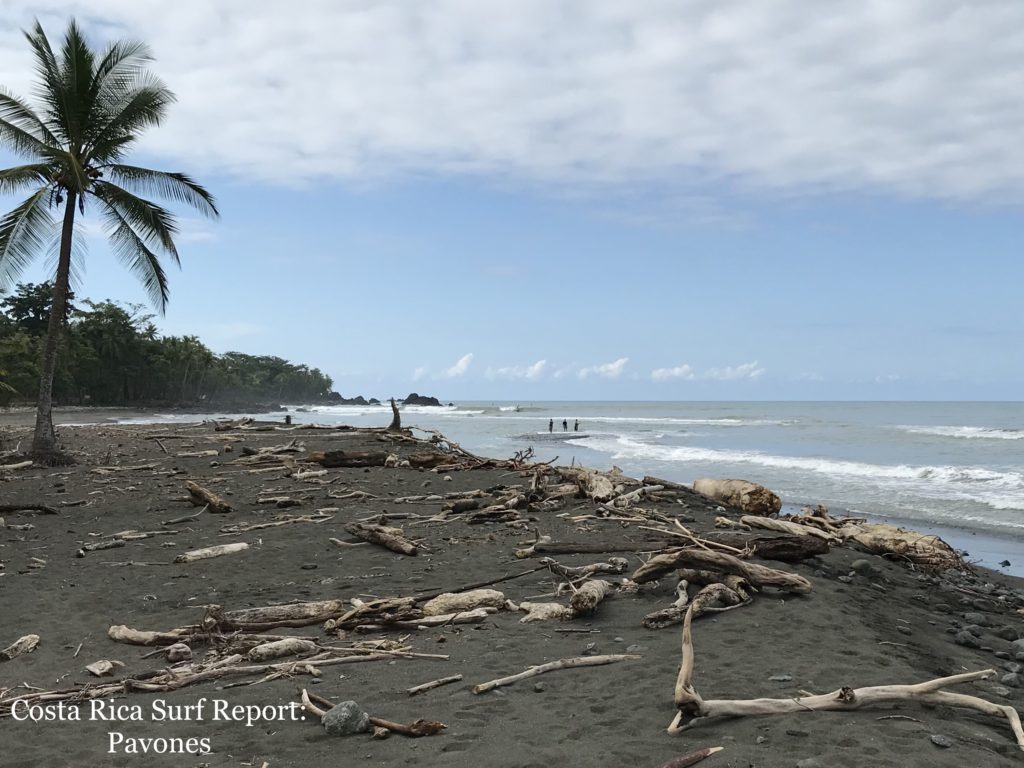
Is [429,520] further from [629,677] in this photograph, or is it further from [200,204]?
[200,204]

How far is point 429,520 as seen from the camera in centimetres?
1059

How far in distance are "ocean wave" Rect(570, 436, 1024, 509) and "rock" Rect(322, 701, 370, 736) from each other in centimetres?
1742

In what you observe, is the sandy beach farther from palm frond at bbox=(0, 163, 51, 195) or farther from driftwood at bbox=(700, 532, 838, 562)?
palm frond at bbox=(0, 163, 51, 195)

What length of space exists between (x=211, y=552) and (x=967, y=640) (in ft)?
25.6

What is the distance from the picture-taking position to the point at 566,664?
16.1 ft

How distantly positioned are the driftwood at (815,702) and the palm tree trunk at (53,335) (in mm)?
16758

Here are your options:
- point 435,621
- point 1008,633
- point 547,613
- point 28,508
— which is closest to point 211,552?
point 435,621

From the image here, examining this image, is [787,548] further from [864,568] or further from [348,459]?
[348,459]

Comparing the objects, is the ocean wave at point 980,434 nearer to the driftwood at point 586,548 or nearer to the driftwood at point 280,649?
the driftwood at point 586,548

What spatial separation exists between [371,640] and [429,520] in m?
4.87

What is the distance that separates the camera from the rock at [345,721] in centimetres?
409

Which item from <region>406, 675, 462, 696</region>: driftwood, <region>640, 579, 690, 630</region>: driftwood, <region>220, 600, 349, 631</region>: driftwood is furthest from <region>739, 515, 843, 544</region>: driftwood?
<region>406, 675, 462, 696</region>: driftwood

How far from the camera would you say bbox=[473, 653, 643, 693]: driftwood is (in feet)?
15.2

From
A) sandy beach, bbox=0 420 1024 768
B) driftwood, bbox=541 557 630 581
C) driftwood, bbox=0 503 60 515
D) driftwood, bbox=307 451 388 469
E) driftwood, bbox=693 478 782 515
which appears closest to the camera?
sandy beach, bbox=0 420 1024 768
